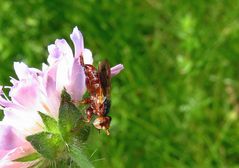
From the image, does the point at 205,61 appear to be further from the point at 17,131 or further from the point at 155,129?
the point at 17,131

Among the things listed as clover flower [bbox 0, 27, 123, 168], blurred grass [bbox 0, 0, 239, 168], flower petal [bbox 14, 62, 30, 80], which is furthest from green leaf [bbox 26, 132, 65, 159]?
blurred grass [bbox 0, 0, 239, 168]

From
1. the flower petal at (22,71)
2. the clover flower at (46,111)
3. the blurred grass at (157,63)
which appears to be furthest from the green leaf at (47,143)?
the blurred grass at (157,63)

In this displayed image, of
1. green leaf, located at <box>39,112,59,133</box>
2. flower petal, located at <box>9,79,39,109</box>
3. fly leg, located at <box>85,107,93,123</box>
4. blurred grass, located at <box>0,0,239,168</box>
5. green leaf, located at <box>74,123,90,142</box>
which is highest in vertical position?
blurred grass, located at <box>0,0,239,168</box>

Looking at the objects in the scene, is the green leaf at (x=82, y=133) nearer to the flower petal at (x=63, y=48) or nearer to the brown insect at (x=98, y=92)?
the brown insect at (x=98, y=92)

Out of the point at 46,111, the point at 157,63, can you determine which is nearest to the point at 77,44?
the point at 46,111

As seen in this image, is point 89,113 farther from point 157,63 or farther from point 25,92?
point 157,63

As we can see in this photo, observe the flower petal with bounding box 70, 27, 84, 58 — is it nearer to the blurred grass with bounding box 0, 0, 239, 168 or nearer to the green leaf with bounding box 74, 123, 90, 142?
the green leaf with bounding box 74, 123, 90, 142
